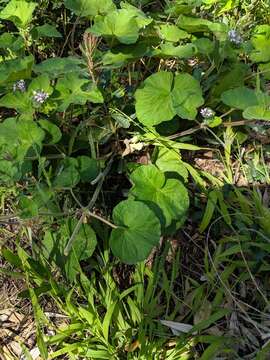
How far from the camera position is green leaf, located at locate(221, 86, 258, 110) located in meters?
1.78

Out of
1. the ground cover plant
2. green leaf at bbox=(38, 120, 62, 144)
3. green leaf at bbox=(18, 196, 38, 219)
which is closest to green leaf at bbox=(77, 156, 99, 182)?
the ground cover plant

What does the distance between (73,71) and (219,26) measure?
64cm

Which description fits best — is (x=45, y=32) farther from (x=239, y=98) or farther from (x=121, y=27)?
(x=239, y=98)

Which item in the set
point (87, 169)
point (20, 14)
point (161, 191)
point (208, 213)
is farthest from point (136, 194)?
point (20, 14)

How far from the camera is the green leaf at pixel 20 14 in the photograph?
1995 mm

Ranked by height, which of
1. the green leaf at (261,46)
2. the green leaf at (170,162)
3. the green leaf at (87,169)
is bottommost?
the green leaf at (170,162)

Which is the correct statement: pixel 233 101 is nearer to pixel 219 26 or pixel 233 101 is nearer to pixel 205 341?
pixel 219 26

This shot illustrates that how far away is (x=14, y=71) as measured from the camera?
68.8 inches

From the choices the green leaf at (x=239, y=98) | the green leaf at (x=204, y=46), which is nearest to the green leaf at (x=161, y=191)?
the green leaf at (x=239, y=98)

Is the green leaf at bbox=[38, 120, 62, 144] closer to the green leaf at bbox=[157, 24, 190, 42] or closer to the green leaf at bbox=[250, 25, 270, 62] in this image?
the green leaf at bbox=[157, 24, 190, 42]

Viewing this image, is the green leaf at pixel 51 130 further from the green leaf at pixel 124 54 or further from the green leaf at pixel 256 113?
the green leaf at pixel 256 113

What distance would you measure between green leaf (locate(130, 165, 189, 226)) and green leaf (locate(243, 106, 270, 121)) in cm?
33

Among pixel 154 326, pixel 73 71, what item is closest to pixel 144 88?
pixel 73 71

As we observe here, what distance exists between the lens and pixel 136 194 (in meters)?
1.66
